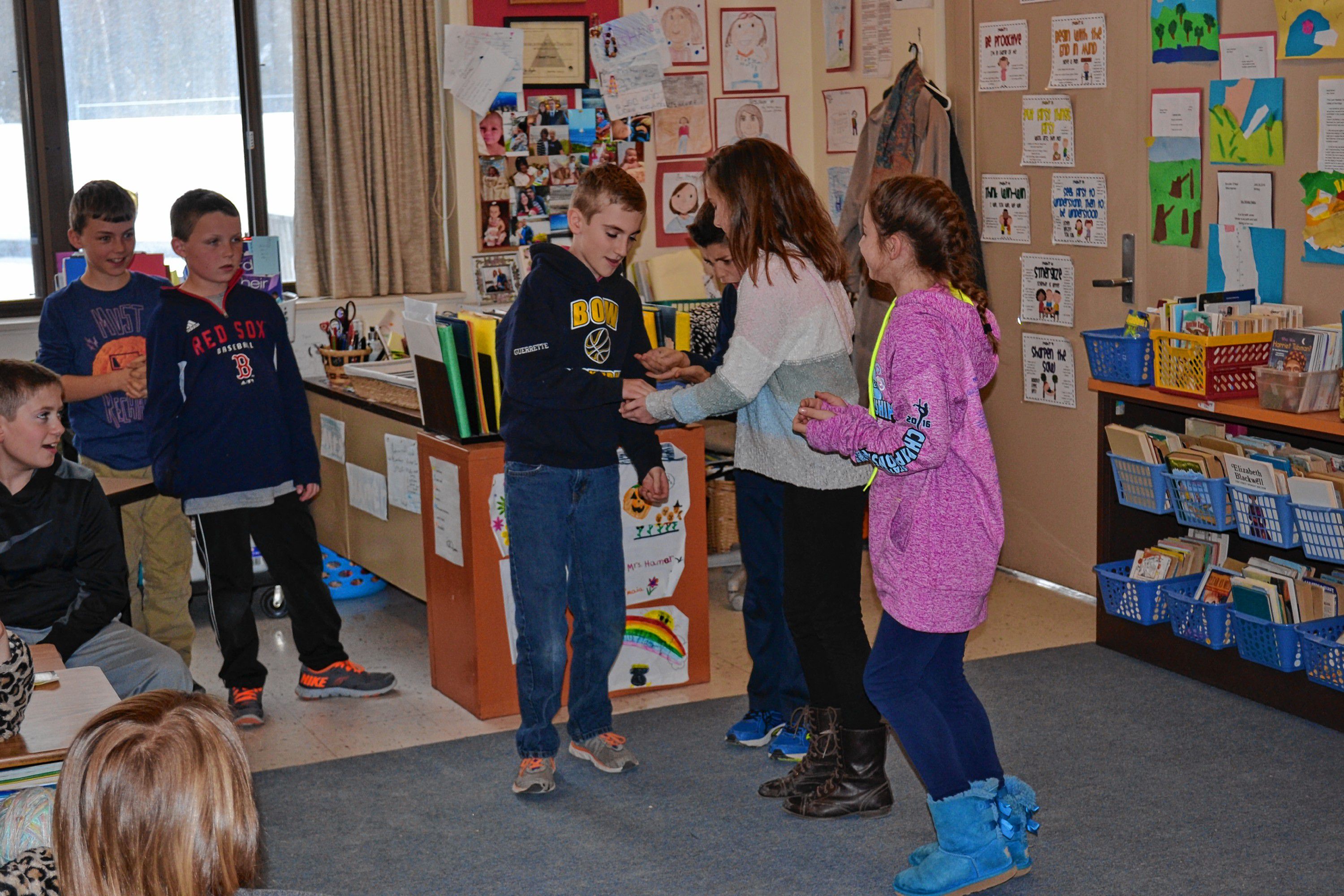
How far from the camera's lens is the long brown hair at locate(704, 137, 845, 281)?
2793mm

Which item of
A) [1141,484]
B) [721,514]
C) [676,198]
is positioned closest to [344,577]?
[721,514]

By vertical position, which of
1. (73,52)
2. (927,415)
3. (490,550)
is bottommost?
(490,550)

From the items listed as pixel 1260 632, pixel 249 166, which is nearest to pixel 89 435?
pixel 249 166

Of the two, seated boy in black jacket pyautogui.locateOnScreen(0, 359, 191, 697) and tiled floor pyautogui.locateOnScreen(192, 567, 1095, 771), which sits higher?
seated boy in black jacket pyautogui.locateOnScreen(0, 359, 191, 697)

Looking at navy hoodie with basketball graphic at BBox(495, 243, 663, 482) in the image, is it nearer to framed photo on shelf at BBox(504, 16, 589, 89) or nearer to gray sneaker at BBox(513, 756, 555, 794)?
gray sneaker at BBox(513, 756, 555, 794)

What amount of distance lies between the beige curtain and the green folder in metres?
1.55

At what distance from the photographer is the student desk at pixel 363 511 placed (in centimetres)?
407

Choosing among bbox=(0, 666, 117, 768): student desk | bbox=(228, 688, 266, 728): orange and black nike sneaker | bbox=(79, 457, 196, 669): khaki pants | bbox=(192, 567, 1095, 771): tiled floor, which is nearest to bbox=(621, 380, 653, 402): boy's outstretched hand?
bbox=(192, 567, 1095, 771): tiled floor

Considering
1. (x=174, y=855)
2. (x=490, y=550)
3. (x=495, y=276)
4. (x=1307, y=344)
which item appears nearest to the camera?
(x=174, y=855)

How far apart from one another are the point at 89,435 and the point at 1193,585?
3.04 meters

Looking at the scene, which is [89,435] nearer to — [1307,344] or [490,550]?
[490,550]

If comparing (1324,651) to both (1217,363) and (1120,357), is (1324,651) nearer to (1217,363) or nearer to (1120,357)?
(1217,363)

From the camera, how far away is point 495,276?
5.11 meters

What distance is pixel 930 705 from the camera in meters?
2.55
